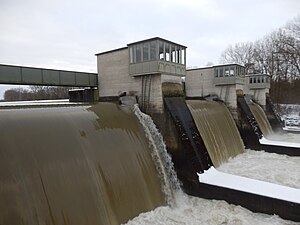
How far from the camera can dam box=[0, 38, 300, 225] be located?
16.5 feet

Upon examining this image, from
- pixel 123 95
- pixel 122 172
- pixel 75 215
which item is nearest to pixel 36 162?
pixel 75 215

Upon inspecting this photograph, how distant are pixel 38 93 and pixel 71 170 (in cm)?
3182

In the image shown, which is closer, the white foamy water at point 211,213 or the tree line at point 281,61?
the white foamy water at point 211,213

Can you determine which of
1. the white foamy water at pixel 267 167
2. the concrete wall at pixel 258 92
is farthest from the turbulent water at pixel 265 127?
the white foamy water at pixel 267 167

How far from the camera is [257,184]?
757 centimetres

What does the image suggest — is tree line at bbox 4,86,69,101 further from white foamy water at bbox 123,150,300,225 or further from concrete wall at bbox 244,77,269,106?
white foamy water at bbox 123,150,300,225

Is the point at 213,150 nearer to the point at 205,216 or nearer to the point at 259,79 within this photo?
the point at 205,216

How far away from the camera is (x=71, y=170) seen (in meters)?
5.66

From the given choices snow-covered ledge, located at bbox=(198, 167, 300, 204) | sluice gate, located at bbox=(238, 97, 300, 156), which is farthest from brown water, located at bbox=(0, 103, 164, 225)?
sluice gate, located at bbox=(238, 97, 300, 156)

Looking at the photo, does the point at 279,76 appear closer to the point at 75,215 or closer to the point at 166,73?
the point at 166,73

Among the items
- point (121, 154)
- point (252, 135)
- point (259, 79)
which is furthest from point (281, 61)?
point (121, 154)

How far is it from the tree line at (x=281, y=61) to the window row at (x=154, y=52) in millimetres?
28431

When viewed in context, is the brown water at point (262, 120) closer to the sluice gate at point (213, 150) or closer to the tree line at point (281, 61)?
the sluice gate at point (213, 150)

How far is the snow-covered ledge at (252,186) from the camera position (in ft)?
22.4
